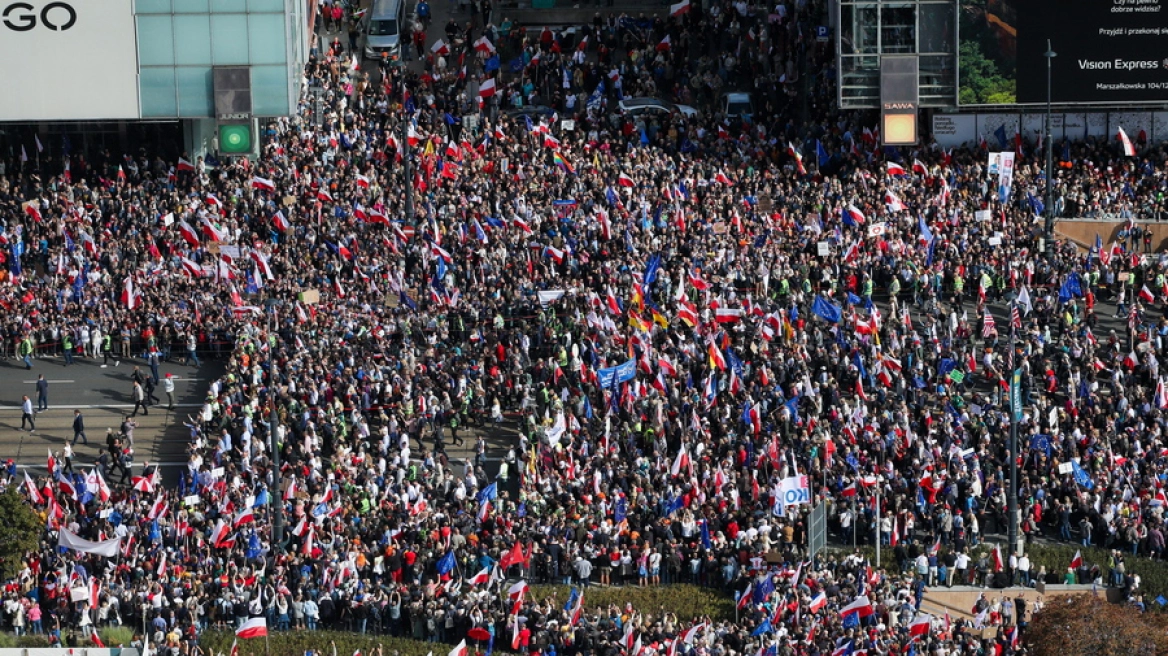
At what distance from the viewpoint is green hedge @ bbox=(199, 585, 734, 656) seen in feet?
214

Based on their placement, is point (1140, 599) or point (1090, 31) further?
point (1090, 31)

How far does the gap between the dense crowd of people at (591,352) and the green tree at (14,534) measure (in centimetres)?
57

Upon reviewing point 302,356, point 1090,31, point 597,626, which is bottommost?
point 597,626

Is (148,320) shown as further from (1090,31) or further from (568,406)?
(1090,31)

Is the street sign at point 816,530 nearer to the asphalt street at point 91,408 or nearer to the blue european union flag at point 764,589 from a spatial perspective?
the blue european union flag at point 764,589

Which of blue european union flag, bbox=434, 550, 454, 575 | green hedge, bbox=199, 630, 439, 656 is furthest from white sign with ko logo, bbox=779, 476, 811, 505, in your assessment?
green hedge, bbox=199, 630, 439, 656

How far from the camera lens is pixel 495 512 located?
69375mm

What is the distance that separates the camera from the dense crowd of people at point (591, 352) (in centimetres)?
6712

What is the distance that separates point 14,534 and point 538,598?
1219cm

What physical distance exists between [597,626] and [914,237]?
2191 cm

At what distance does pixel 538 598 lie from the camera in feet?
221

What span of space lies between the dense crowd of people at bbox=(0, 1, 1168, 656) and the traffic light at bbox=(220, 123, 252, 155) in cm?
85

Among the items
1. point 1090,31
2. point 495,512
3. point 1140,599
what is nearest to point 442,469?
point 495,512

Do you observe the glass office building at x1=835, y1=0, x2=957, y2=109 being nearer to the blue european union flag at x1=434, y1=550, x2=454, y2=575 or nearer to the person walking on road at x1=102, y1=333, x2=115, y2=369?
the person walking on road at x1=102, y1=333, x2=115, y2=369
